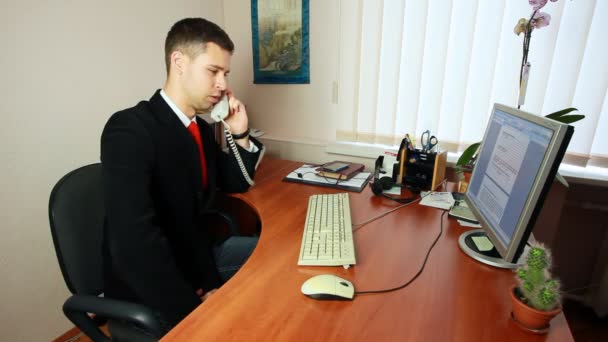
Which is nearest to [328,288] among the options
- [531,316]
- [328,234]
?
[328,234]

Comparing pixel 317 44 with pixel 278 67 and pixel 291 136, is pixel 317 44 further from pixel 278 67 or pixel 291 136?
pixel 291 136

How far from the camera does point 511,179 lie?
2.67 feet

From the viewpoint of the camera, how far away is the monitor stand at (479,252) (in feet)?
2.89

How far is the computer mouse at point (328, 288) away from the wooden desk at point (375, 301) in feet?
0.05

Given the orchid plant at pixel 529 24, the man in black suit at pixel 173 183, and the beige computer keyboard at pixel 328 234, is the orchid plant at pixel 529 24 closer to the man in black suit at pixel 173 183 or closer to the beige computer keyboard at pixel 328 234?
the beige computer keyboard at pixel 328 234

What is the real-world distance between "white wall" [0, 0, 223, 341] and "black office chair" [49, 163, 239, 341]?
50cm

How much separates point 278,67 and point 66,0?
1.06 m

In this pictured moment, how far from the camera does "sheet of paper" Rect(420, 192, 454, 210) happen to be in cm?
129

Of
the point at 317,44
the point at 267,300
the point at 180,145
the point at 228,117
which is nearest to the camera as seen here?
the point at 267,300

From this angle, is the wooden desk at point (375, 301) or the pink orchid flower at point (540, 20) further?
the pink orchid flower at point (540, 20)

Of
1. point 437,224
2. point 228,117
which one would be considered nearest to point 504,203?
Result: point 437,224

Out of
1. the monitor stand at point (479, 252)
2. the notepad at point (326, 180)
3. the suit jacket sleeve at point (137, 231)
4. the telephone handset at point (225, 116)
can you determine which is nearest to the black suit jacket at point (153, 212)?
the suit jacket sleeve at point (137, 231)

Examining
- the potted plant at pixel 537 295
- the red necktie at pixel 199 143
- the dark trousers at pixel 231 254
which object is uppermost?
the red necktie at pixel 199 143

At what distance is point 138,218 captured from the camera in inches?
36.4
